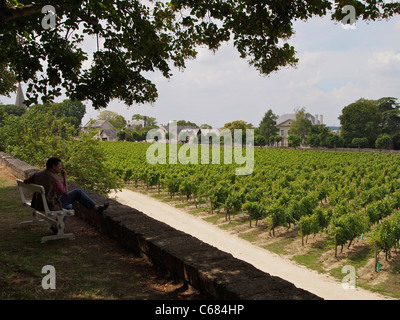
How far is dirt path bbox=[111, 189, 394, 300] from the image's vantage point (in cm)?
1008

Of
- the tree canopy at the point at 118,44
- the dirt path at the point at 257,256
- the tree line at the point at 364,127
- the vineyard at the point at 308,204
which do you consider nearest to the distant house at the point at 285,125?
the tree line at the point at 364,127

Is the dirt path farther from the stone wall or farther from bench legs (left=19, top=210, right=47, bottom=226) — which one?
bench legs (left=19, top=210, right=47, bottom=226)

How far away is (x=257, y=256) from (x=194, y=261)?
990 centimetres

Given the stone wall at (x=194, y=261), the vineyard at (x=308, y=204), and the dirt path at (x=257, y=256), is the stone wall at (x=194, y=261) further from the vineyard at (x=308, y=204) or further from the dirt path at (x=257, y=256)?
the vineyard at (x=308, y=204)

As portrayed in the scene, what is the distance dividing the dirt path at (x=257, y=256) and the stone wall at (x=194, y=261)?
6.51 m

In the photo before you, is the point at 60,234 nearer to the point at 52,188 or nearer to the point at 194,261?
the point at 52,188

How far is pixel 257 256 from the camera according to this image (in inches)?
516

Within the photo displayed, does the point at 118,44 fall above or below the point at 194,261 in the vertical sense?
above

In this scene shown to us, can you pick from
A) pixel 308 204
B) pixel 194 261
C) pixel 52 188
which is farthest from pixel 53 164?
pixel 308 204

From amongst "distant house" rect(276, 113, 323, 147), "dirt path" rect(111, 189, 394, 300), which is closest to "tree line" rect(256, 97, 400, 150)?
"distant house" rect(276, 113, 323, 147)

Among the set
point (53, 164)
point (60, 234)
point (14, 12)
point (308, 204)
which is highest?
point (14, 12)

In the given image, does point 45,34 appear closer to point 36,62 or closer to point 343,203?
point 36,62

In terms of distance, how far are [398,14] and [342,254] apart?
9548 mm
